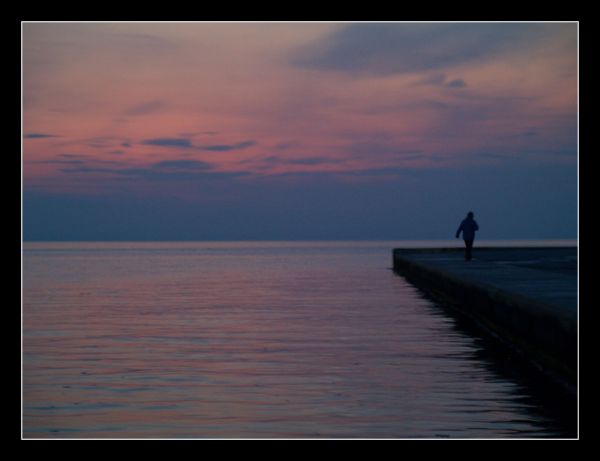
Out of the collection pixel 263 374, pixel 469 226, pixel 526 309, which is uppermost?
pixel 469 226

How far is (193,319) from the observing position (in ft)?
83.5

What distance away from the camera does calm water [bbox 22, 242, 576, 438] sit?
39.3 feet

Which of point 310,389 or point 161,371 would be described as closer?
point 310,389

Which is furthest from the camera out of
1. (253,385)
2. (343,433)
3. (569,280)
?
(569,280)

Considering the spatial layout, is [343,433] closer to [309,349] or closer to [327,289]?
[309,349]

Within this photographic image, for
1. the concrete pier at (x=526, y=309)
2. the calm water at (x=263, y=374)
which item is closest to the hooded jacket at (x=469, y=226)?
the concrete pier at (x=526, y=309)

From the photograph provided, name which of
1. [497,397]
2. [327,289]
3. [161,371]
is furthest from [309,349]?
[327,289]

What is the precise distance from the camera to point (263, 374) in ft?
51.9

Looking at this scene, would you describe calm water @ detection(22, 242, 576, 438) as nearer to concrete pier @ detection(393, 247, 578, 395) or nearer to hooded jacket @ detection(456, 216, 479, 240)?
concrete pier @ detection(393, 247, 578, 395)

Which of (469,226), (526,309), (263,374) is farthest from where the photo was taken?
(469,226)

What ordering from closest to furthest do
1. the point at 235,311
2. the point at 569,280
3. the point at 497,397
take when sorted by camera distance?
the point at 497,397
the point at 569,280
the point at 235,311

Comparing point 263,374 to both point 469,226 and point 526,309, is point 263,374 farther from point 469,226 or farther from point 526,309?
point 469,226

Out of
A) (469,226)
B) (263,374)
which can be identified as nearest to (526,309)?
(263,374)
